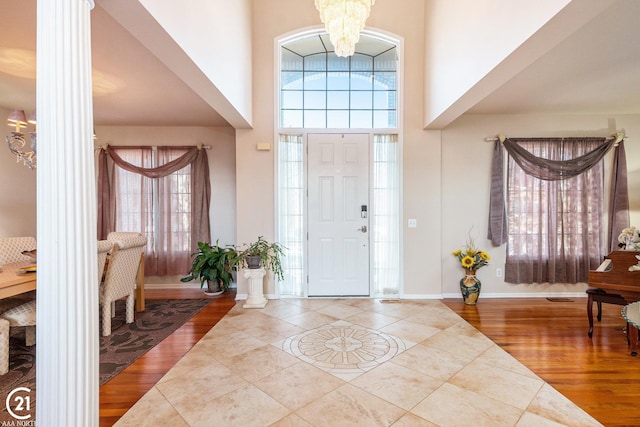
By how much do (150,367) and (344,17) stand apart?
3.46 meters

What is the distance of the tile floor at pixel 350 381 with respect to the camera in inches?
70.4

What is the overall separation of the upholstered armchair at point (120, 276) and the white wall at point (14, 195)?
2.61 meters

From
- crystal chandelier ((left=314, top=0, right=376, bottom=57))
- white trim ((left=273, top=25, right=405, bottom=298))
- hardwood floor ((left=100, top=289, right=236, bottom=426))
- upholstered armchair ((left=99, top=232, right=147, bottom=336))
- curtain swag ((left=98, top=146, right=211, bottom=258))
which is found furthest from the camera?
curtain swag ((left=98, top=146, right=211, bottom=258))

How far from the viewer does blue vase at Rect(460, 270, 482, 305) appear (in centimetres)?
396

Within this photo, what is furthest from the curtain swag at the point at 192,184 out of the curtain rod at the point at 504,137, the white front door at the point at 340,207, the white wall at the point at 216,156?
the curtain rod at the point at 504,137

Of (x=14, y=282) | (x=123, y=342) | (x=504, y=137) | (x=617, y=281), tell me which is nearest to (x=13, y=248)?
(x=14, y=282)

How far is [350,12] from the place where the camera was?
8.27 ft

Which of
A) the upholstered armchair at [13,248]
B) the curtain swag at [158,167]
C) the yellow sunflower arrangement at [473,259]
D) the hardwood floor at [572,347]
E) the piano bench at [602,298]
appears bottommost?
the hardwood floor at [572,347]

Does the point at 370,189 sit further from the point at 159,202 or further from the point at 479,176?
the point at 159,202

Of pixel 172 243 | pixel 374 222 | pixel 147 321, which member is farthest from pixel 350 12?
pixel 172 243

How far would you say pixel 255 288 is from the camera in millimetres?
3885

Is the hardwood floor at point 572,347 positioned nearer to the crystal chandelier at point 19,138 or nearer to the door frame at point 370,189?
the door frame at point 370,189

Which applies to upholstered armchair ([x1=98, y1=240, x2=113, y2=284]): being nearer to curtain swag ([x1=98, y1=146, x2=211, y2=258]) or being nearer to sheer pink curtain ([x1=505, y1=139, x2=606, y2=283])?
curtain swag ([x1=98, y1=146, x2=211, y2=258])

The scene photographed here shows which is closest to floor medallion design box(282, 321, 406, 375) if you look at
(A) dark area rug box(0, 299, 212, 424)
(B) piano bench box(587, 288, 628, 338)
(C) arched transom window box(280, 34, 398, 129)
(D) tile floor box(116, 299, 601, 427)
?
(D) tile floor box(116, 299, 601, 427)
